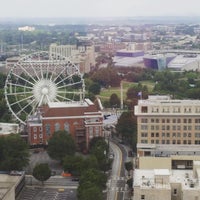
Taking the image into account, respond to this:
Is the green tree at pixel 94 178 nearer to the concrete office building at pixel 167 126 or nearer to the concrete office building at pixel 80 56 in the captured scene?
the concrete office building at pixel 167 126

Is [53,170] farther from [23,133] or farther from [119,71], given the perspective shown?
[119,71]

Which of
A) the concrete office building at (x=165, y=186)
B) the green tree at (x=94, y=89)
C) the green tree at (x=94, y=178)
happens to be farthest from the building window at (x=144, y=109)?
the green tree at (x=94, y=89)

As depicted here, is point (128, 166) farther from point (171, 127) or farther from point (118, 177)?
point (171, 127)

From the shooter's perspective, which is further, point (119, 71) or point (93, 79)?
point (119, 71)

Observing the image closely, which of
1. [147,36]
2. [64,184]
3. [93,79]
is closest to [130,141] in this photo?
[64,184]

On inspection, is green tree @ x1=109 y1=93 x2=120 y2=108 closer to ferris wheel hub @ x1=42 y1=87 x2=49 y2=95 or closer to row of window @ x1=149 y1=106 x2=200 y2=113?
ferris wheel hub @ x1=42 y1=87 x2=49 y2=95

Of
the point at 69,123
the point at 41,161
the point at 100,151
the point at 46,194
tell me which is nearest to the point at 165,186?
the point at 46,194
